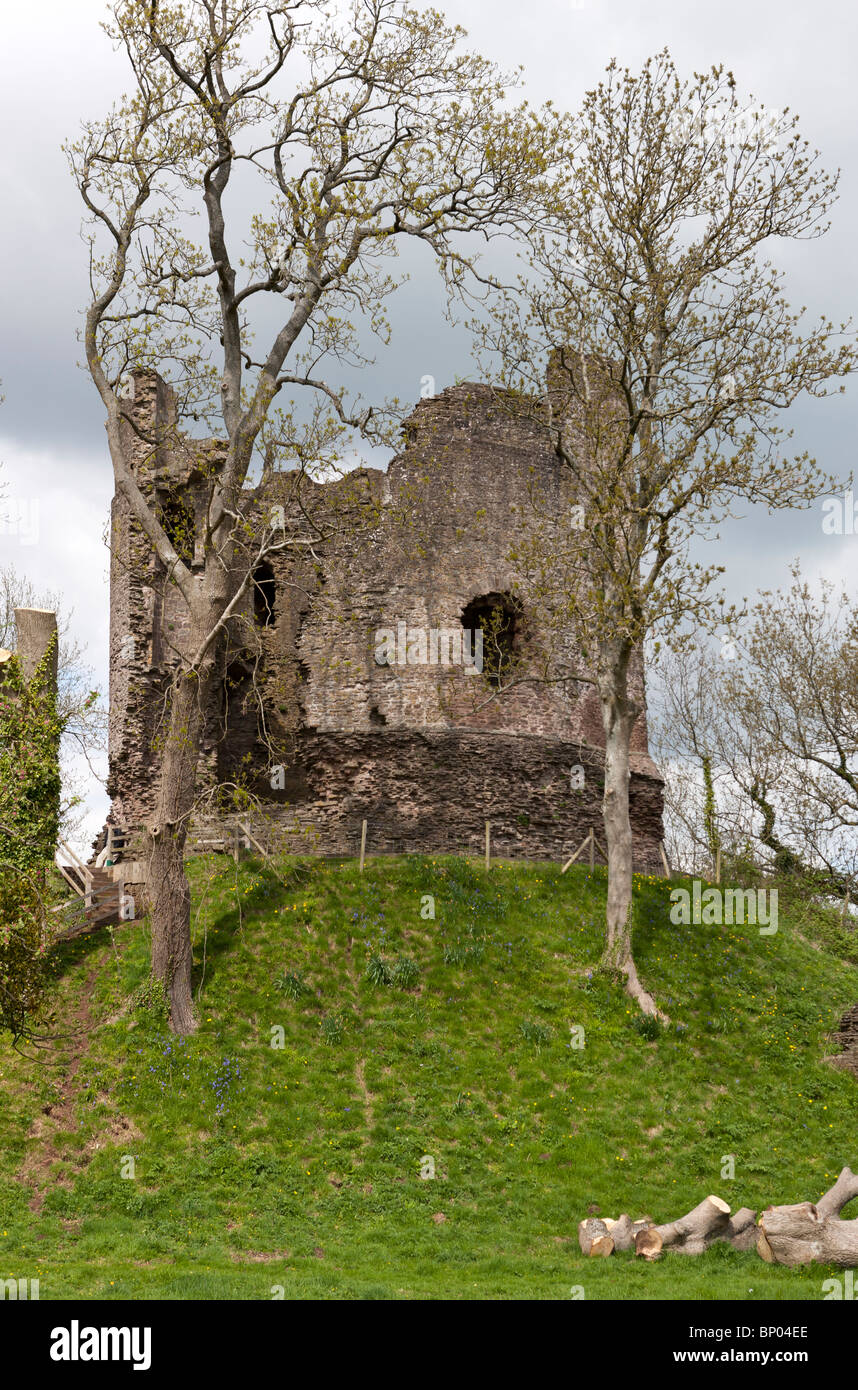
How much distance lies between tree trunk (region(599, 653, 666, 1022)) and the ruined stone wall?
120 inches

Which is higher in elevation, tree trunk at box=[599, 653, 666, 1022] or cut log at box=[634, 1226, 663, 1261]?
tree trunk at box=[599, 653, 666, 1022]

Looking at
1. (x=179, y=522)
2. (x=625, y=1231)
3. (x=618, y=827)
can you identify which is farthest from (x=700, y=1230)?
(x=179, y=522)

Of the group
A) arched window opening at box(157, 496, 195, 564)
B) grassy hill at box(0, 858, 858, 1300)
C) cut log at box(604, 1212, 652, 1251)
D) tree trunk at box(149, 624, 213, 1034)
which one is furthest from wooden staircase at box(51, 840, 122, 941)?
cut log at box(604, 1212, 652, 1251)

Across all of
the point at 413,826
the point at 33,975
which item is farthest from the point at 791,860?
the point at 33,975

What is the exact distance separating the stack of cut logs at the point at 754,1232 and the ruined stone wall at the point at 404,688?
1029cm

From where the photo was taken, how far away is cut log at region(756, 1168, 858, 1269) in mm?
13438

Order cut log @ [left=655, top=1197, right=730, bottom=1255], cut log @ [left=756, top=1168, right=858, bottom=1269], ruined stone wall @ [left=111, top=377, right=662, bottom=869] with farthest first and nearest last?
ruined stone wall @ [left=111, top=377, right=662, bottom=869] → cut log @ [left=655, top=1197, right=730, bottom=1255] → cut log @ [left=756, top=1168, right=858, bottom=1269]

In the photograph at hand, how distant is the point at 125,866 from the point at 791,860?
48.4 feet

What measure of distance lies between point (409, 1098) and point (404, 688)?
932cm

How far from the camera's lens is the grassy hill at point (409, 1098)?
1395cm

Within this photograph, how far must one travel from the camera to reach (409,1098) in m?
17.6

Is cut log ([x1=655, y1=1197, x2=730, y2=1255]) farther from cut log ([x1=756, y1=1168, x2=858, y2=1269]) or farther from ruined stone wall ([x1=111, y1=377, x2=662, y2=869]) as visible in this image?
ruined stone wall ([x1=111, y1=377, x2=662, y2=869])

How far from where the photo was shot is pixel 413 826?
24.2 metres
